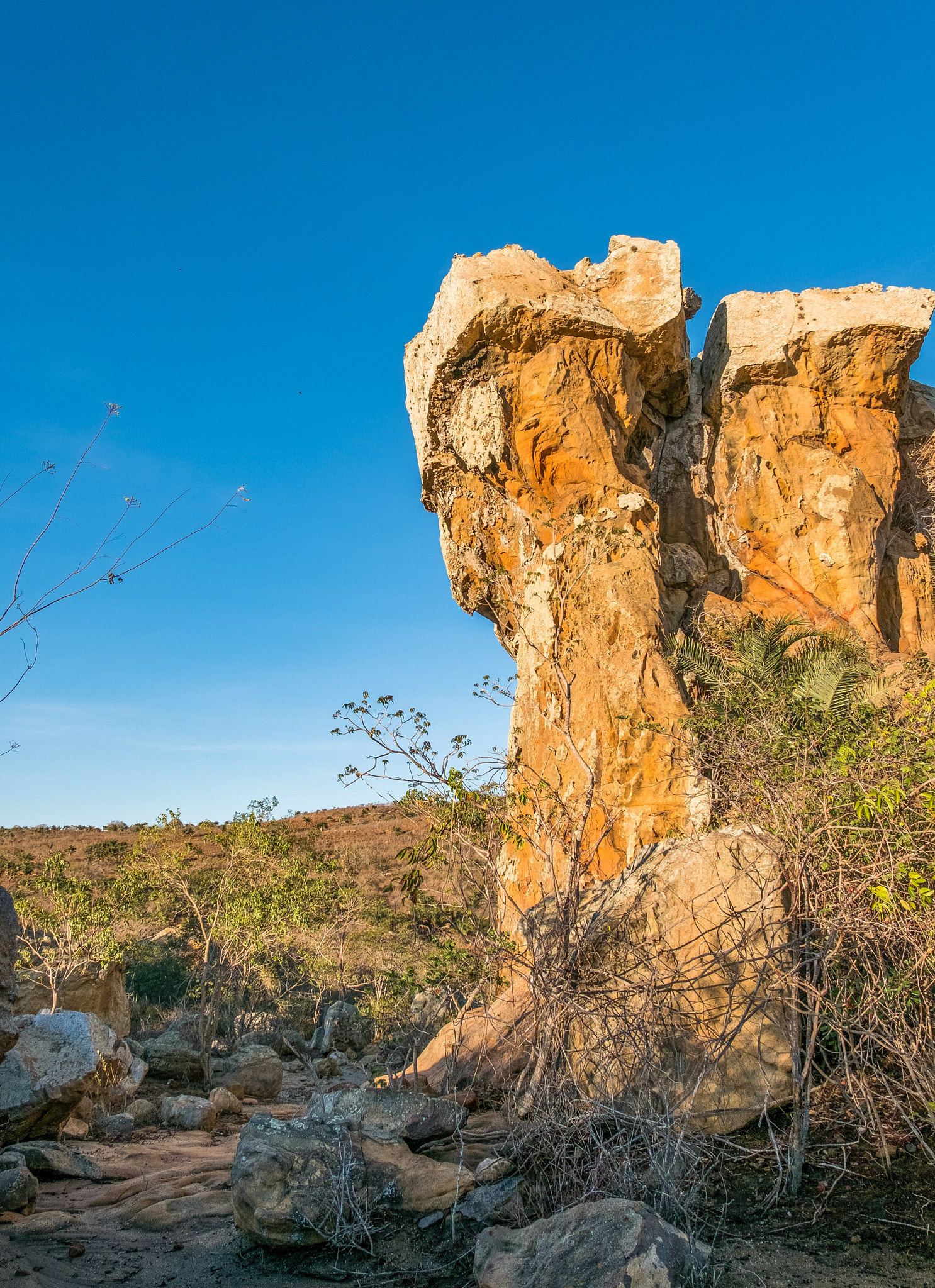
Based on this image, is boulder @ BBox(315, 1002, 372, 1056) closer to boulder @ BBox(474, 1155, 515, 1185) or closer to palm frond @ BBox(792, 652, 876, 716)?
boulder @ BBox(474, 1155, 515, 1185)

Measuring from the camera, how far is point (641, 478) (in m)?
11.9

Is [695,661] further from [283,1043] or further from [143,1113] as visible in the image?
[283,1043]

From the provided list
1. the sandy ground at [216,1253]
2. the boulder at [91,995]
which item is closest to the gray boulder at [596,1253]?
the sandy ground at [216,1253]

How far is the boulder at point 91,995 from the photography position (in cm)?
1029

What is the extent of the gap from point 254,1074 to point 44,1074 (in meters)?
4.79

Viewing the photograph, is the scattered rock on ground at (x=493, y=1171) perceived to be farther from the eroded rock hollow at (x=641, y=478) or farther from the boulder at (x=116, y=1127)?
the boulder at (x=116, y=1127)

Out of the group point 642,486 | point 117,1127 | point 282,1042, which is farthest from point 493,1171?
point 282,1042

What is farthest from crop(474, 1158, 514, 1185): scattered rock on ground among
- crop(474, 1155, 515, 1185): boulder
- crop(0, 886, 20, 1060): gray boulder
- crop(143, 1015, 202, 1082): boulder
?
crop(143, 1015, 202, 1082): boulder

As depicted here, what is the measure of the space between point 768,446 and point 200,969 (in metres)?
17.5

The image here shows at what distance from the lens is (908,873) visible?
16.9 ft

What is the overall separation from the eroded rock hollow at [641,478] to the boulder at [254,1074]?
427 centimetres

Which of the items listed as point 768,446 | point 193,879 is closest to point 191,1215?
point 768,446

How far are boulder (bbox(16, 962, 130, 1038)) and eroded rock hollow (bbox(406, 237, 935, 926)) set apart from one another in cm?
588

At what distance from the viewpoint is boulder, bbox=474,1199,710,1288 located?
3605 millimetres
